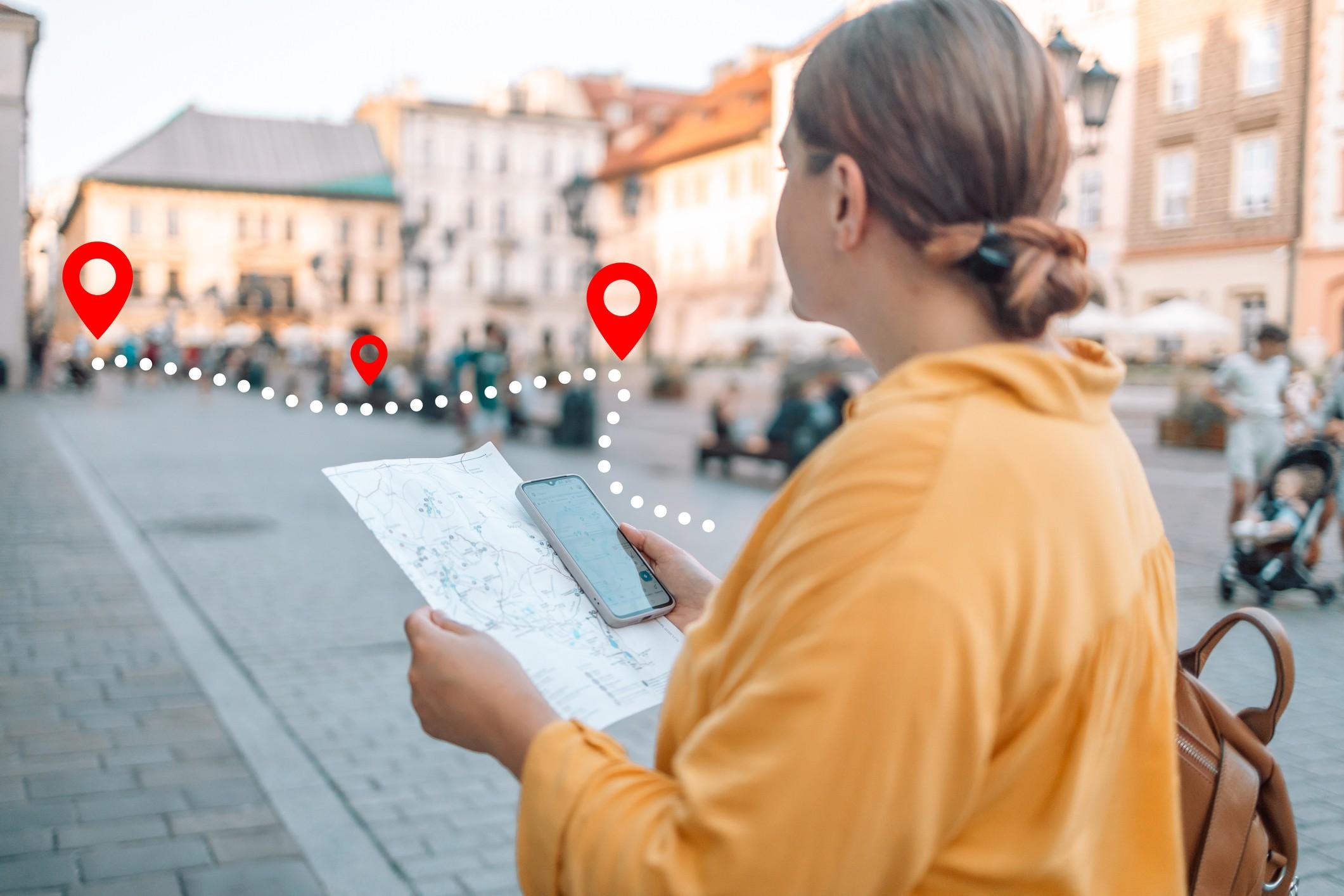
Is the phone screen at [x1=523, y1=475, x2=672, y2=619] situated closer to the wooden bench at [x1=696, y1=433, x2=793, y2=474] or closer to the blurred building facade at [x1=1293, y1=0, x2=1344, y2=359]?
the blurred building facade at [x1=1293, y1=0, x2=1344, y2=359]

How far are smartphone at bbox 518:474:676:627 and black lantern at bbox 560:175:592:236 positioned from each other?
1155cm

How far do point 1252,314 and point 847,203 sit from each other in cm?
923

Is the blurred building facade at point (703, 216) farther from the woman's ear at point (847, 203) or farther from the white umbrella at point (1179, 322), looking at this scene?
the woman's ear at point (847, 203)

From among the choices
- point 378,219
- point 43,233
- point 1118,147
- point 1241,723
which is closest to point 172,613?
point 43,233

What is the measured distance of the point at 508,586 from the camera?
150cm

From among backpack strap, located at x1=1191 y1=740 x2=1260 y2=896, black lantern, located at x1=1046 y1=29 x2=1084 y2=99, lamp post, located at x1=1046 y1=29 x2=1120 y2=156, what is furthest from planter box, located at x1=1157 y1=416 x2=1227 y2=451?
backpack strap, located at x1=1191 y1=740 x2=1260 y2=896

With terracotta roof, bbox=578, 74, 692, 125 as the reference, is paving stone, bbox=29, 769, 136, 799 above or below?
below

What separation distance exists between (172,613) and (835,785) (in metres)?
7.24

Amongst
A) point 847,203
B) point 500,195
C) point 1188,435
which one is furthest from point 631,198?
point 500,195

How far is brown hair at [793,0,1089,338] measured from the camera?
1.08 meters

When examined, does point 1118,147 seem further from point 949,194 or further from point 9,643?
point 949,194

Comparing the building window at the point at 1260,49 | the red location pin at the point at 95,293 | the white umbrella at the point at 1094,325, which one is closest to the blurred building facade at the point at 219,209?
the red location pin at the point at 95,293

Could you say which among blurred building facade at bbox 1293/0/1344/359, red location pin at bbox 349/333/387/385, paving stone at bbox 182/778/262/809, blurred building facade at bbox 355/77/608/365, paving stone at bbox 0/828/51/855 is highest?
blurred building facade at bbox 355/77/608/365

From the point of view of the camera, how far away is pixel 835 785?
985mm
